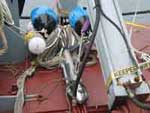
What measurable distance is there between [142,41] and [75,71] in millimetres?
416

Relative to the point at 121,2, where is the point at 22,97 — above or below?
below

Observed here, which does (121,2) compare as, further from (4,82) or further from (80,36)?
(4,82)

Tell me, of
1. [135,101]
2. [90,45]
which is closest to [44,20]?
[90,45]

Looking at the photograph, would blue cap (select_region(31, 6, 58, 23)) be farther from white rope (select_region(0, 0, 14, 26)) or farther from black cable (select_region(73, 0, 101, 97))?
black cable (select_region(73, 0, 101, 97))

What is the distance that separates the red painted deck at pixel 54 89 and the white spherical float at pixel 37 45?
0.08 m

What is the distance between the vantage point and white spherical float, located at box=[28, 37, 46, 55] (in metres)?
1.51

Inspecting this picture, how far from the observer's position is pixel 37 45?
1.52m

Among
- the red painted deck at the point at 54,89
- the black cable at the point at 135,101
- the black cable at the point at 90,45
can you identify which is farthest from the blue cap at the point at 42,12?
the black cable at the point at 135,101

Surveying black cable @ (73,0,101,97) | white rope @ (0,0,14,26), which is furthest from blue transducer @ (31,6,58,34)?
black cable @ (73,0,101,97)

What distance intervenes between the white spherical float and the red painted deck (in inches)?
3.1

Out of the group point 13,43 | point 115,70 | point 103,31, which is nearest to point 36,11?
point 13,43

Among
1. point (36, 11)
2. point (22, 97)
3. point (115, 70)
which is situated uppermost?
point (36, 11)

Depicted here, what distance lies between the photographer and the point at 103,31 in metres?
1.24

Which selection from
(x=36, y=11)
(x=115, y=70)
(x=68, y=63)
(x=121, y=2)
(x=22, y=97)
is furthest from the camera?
(x=121, y=2)
